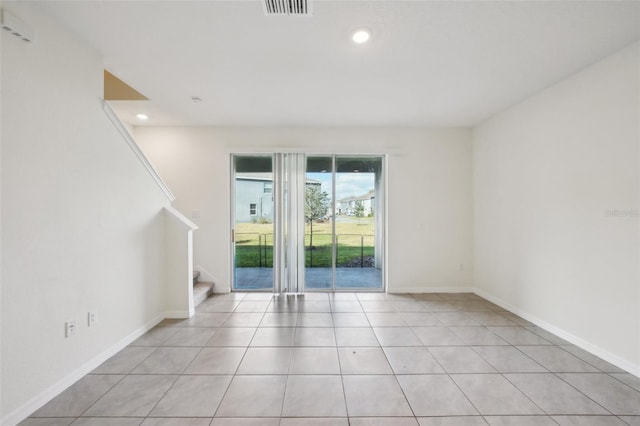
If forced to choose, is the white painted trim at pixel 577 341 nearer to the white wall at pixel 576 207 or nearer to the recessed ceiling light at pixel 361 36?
the white wall at pixel 576 207

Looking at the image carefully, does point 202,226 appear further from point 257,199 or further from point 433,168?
point 433,168

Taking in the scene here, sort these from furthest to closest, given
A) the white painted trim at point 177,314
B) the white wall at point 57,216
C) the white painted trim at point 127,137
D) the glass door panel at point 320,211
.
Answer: the glass door panel at point 320,211, the white painted trim at point 177,314, the white painted trim at point 127,137, the white wall at point 57,216

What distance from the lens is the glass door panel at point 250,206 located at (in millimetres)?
4551

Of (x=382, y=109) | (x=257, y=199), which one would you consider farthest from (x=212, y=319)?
(x=382, y=109)

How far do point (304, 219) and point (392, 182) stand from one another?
5.28ft

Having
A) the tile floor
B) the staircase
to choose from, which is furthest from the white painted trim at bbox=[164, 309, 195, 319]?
the staircase

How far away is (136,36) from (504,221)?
4.70 m

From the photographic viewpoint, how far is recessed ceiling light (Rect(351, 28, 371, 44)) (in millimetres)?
2080

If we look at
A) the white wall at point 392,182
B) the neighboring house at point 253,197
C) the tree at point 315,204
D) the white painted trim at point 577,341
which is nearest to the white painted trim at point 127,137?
the white wall at point 392,182

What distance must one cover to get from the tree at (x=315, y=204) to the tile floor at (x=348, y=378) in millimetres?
1779

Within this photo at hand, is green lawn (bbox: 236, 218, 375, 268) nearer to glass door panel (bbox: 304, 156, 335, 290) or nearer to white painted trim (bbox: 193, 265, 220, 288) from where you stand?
glass door panel (bbox: 304, 156, 335, 290)

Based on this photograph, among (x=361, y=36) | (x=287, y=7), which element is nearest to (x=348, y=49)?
(x=361, y=36)

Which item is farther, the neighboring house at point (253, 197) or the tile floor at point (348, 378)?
the neighboring house at point (253, 197)

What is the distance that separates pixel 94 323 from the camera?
226cm
